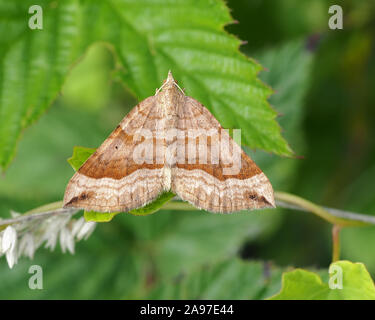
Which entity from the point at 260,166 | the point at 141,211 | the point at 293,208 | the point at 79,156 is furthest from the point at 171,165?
the point at 260,166

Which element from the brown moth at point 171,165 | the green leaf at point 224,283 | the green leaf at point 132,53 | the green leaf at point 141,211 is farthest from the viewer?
the green leaf at point 224,283

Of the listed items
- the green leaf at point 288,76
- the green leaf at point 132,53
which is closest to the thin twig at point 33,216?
the green leaf at point 132,53

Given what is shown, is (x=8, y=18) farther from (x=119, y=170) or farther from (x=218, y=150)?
(x=218, y=150)

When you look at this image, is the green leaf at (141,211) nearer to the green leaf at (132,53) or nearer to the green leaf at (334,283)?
the green leaf at (132,53)

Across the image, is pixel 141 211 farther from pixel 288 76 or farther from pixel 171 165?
pixel 288 76

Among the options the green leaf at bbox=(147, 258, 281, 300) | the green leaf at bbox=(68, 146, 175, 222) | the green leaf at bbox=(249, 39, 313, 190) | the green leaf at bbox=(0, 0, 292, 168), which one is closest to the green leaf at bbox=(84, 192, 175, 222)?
the green leaf at bbox=(68, 146, 175, 222)

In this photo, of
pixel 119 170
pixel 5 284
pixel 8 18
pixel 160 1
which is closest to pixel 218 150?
pixel 119 170
